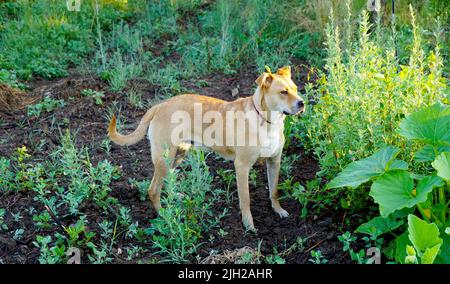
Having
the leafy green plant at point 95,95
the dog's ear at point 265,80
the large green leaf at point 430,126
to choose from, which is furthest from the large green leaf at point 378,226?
the leafy green plant at point 95,95

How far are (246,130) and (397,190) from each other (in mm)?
1406

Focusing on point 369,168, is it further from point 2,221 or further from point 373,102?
point 2,221

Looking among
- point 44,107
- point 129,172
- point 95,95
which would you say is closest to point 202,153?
point 129,172

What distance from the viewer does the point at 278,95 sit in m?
4.54

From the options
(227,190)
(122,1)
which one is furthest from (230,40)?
(227,190)

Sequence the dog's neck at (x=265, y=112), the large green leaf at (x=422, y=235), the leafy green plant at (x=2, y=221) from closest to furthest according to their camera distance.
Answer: the large green leaf at (x=422, y=235)
the leafy green plant at (x=2, y=221)
the dog's neck at (x=265, y=112)

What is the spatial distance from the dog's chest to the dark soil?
47 centimetres

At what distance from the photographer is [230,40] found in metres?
7.71

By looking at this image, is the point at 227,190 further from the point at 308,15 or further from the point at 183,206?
the point at 308,15

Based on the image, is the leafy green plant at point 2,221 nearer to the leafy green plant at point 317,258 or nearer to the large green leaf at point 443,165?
the leafy green plant at point 317,258

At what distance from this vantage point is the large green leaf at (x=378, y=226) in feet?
12.4

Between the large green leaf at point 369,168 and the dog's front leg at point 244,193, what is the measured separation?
3.03ft

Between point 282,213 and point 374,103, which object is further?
point 282,213

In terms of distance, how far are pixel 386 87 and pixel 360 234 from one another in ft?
3.18
